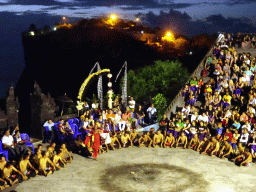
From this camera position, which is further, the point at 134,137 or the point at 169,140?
the point at 134,137

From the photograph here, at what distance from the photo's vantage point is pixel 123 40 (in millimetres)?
69625

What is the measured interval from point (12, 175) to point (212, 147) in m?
8.83

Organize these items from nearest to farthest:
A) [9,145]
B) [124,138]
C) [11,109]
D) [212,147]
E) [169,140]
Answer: [9,145] < [212,147] < [11,109] < [124,138] < [169,140]

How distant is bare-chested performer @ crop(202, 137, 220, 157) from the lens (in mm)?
16766

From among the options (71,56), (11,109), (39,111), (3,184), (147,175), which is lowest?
(71,56)

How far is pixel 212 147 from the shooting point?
17.0m

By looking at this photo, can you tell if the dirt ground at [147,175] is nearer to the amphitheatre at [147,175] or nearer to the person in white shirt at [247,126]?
the amphitheatre at [147,175]

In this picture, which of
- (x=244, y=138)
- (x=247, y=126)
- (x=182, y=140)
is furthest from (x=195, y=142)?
(x=247, y=126)

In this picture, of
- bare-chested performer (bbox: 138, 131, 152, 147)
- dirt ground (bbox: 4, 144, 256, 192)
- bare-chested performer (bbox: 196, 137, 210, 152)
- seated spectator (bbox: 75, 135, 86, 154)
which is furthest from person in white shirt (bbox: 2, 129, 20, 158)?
bare-chested performer (bbox: 196, 137, 210, 152)

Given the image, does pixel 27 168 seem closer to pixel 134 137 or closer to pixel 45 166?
pixel 45 166

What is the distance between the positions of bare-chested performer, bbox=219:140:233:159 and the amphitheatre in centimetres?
31

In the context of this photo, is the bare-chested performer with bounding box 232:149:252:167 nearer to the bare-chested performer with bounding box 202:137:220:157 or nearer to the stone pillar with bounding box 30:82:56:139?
the bare-chested performer with bounding box 202:137:220:157

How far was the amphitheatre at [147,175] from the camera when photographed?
1312 cm

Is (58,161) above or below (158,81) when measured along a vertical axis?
above
